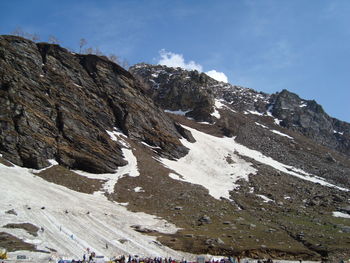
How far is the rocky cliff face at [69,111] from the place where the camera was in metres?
69.0

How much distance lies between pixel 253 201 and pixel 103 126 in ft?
156

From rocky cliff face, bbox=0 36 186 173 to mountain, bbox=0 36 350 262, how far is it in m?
0.35

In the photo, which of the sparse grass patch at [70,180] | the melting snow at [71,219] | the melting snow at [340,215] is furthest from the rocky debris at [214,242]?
the melting snow at [340,215]

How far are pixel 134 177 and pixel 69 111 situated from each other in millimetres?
27085

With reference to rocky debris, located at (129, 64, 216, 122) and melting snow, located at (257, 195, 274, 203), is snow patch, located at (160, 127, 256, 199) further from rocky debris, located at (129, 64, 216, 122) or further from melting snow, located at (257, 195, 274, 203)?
rocky debris, located at (129, 64, 216, 122)

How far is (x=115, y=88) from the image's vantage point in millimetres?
107625

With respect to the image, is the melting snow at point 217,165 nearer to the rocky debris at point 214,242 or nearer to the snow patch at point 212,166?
the snow patch at point 212,166

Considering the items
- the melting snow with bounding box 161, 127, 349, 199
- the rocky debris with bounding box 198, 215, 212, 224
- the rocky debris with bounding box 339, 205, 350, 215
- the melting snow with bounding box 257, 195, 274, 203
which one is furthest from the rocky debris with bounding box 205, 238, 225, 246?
the rocky debris with bounding box 339, 205, 350, 215

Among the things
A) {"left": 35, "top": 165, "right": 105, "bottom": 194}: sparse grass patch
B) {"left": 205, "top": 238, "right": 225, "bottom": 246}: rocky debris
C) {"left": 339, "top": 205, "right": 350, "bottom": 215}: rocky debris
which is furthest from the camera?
{"left": 339, "top": 205, "right": 350, "bottom": 215}: rocky debris

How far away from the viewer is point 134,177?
74.1 meters

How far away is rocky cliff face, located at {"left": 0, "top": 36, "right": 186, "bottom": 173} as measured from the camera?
69.0 m

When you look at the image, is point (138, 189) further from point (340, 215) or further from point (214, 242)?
point (340, 215)

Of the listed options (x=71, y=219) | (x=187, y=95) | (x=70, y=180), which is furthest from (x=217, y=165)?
(x=187, y=95)

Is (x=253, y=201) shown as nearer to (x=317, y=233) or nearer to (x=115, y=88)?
(x=317, y=233)
